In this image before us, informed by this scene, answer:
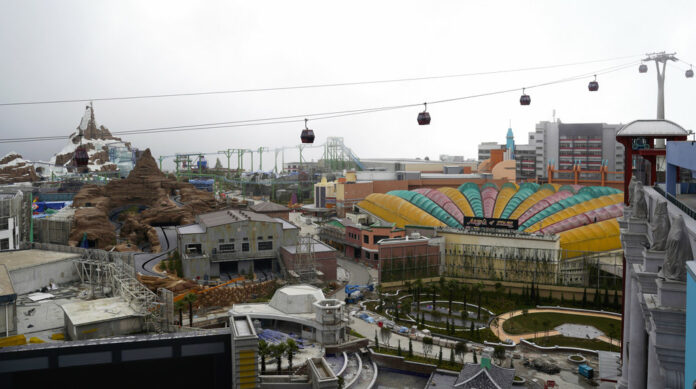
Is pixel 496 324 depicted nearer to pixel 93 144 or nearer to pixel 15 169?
pixel 15 169

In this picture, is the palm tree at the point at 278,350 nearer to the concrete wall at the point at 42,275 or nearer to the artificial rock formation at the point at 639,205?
the concrete wall at the point at 42,275

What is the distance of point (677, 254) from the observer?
33.4ft

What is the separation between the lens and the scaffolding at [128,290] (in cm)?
2459

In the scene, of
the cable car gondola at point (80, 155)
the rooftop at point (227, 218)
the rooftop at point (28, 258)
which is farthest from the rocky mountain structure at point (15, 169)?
the cable car gondola at point (80, 155)

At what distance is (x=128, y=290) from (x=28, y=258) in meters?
11.6

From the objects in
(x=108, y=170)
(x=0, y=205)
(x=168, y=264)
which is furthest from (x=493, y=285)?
(x=108, y=170)

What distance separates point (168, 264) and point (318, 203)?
4206 cm

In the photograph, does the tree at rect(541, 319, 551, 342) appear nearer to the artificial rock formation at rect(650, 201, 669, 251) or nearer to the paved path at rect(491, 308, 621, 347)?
the paved path at rect(491, 308, 621, 347)

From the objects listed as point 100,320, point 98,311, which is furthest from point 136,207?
point 100,320

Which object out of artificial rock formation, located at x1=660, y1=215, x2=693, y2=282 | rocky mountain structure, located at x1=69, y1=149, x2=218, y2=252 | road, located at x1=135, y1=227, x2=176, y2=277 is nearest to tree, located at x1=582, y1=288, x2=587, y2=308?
road, located at x1=135, y1=227, x2=176, y2=277

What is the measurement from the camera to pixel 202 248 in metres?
42.1

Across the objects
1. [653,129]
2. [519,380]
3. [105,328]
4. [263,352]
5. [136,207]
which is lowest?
[519,380]

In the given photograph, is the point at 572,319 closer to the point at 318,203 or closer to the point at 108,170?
the point at 318,203

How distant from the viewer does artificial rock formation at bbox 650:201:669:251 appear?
39.1ft
